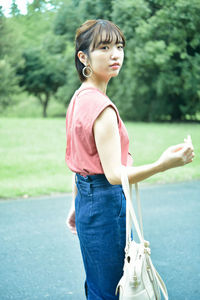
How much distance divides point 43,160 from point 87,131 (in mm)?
9263

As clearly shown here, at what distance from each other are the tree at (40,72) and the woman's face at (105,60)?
114 ft

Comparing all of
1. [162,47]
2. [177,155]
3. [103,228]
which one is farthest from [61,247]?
[162,47]

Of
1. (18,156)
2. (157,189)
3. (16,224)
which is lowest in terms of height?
(18,156)

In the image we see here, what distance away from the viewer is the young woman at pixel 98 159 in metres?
1.83

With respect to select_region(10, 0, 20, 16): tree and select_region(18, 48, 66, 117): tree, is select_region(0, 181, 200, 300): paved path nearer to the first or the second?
select_region(10, 0, 20, 16): tree

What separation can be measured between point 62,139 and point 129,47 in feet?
36.1

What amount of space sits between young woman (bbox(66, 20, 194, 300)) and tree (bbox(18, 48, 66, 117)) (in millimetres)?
34826

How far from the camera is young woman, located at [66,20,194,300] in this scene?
1.83 meters

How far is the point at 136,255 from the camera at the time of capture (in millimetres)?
→ 1814

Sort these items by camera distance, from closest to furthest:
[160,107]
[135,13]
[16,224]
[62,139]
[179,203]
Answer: [16,224], [179,203], [62,139], [135,13], [160,107]

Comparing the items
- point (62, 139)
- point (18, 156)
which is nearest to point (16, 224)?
point (18, 156)

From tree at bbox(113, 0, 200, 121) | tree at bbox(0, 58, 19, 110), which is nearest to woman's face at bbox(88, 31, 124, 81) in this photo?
tree at bbox(113, 0, 200, 121)

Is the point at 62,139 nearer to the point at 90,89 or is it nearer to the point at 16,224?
the point at 16,224

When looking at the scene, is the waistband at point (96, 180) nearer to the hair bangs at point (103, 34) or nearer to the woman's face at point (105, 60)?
the woman's face at point (105, 60)
